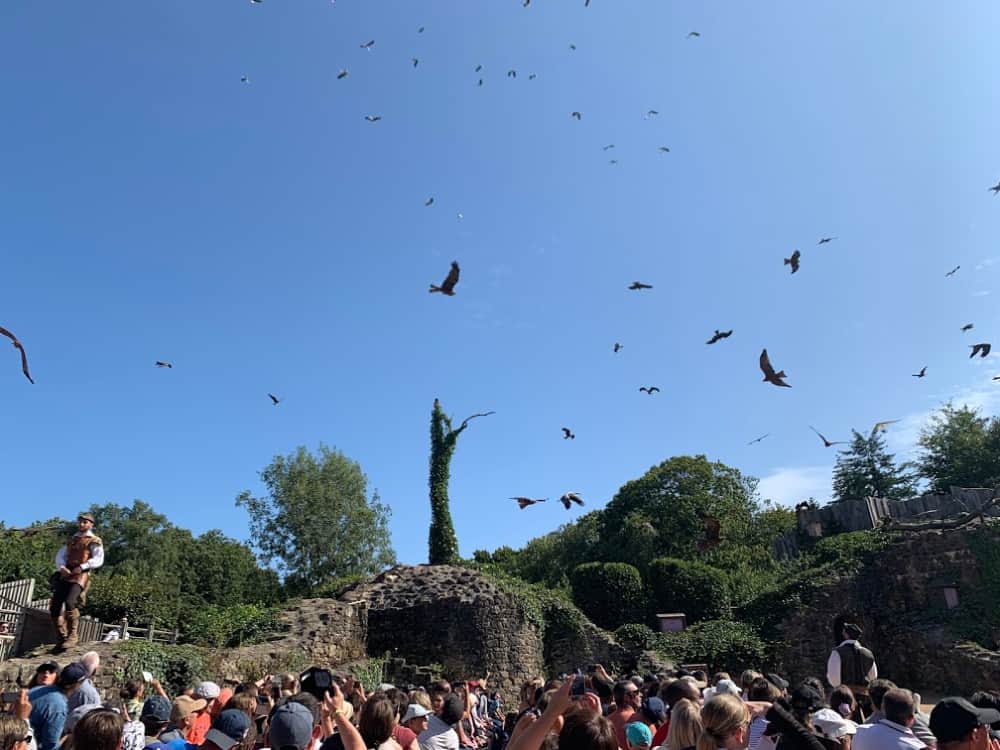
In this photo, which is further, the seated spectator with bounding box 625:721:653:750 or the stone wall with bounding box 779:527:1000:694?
the stone wall with bounding box 779:527:1000:694

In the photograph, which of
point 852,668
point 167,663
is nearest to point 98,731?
point 852,668

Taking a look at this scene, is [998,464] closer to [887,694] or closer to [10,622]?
[887,694]

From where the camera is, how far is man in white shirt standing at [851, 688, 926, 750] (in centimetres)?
376

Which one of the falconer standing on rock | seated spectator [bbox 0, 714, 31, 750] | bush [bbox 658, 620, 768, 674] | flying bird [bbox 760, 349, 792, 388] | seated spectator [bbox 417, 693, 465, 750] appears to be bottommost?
bush [bbox 658, 620, 768, 674]

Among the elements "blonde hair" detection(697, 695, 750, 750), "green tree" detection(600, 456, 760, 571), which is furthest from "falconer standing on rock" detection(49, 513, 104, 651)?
"green tree" detection(600, 456, 760, 571)

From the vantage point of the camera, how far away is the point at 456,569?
2459cm

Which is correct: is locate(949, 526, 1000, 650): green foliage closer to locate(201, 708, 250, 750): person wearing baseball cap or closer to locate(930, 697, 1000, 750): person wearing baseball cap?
locate(930, 697, 1000, 750): person wearing baseball cap

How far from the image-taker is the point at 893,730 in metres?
3.84

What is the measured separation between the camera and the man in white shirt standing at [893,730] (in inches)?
148

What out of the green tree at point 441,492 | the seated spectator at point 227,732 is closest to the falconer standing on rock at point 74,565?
the seated spectator at point 227,732

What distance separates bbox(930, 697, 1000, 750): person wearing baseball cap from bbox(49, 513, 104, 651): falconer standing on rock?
36.5ft

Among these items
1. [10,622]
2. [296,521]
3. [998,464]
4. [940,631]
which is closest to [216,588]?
[296,521]

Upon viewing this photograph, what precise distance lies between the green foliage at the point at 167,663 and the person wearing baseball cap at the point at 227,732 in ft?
34.8

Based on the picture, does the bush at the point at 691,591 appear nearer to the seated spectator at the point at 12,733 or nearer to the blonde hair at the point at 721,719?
the blonde hair at the point at 721,719
